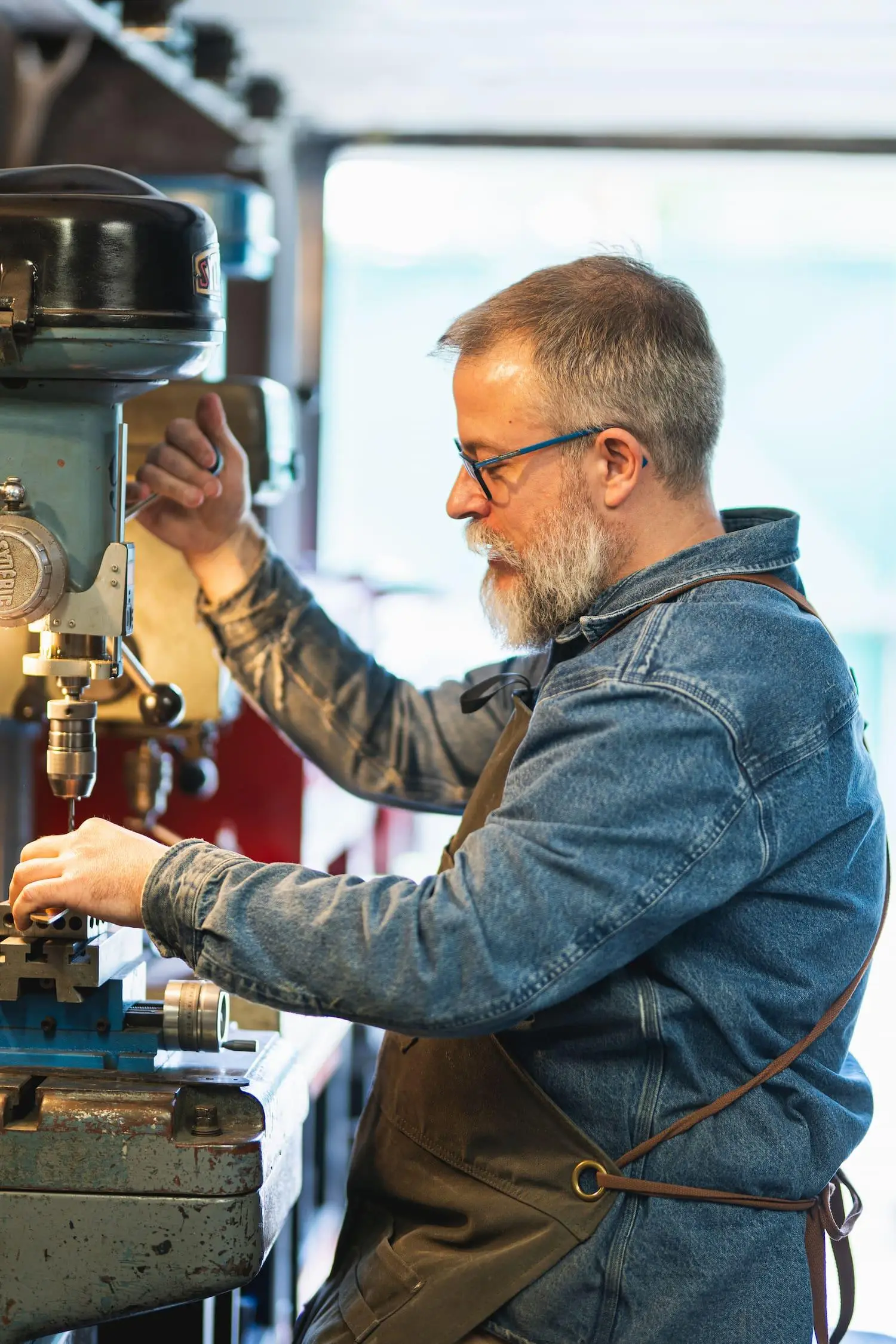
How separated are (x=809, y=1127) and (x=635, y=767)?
43 centimetres

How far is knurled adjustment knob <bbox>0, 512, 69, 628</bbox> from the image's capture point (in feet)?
4.33

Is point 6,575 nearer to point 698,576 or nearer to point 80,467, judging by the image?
point 80,467

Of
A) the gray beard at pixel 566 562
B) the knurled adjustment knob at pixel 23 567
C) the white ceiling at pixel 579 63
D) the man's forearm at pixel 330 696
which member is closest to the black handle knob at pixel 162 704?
the man's forearm at pixel 330 696

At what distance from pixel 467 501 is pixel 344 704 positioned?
49 cm

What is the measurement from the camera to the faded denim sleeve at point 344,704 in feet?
6.21

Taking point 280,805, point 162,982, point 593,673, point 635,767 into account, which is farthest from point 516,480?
point 280,805

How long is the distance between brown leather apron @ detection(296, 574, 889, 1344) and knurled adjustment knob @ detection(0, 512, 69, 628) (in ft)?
1.81

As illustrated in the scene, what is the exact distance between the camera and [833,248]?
442cm

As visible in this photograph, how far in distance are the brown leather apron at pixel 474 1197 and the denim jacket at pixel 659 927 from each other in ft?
0.06

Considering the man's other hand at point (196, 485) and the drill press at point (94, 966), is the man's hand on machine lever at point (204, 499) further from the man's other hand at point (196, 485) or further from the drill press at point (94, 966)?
the drill press at point (94, 966)

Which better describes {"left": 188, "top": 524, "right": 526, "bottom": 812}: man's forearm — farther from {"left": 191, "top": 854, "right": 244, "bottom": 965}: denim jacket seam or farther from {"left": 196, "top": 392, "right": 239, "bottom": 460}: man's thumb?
{"left": 191, "top": 854, "right": 244, "bottom": 965}: denim jacket seam

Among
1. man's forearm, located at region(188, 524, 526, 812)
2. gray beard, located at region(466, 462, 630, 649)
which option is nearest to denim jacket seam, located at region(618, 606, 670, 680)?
gray beard, located at region(466, 462, 630, 649)

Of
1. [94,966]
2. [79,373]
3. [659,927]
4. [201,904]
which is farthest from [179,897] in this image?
[79,373]

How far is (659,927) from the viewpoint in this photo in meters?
1.20
